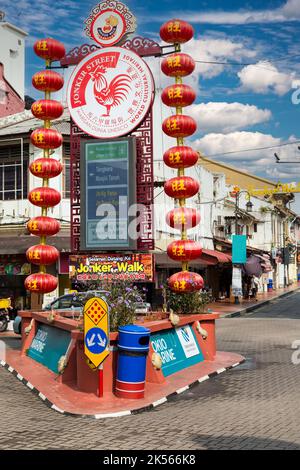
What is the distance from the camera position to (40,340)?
15.1 meters

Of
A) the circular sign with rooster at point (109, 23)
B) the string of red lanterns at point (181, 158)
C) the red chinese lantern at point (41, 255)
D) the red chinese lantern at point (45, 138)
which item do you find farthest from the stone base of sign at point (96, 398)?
the circular sign with rooster at point (109, 23)

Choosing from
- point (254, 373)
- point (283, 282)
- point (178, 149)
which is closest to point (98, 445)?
point (254, 373)

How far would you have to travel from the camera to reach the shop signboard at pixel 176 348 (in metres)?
12.6

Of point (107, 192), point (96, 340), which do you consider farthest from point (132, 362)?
point (107, 192)

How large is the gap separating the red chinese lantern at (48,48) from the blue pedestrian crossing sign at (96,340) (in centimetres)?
1071

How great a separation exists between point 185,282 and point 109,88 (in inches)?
262

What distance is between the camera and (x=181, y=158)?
15.8m

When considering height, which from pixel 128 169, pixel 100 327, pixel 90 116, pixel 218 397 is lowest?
pixel 218 397

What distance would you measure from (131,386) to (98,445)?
8.85ft

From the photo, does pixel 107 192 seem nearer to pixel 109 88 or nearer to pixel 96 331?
pixel 109 88

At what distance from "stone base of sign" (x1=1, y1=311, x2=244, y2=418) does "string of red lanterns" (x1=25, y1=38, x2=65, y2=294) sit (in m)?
1.91

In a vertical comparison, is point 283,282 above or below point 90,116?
below
